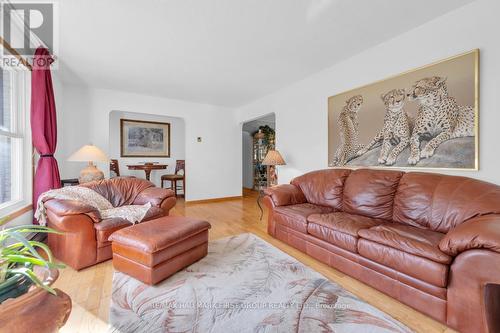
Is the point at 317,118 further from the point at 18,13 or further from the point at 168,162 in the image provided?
the point at 168,162

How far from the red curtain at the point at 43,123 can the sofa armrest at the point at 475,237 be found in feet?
13.1

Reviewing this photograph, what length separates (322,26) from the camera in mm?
2273

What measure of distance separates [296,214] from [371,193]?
86 cm

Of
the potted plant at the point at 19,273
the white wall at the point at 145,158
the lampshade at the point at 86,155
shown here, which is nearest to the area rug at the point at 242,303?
the potted plant at the point at 19,273

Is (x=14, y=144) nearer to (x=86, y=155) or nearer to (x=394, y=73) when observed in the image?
(x=86, y=155)

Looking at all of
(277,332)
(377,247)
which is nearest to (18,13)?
(277,332)

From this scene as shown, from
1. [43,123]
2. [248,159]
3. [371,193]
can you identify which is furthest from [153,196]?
[248,159]

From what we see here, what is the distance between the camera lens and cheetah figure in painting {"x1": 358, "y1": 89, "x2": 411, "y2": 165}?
243 centimetres

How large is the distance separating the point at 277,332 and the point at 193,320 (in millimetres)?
546

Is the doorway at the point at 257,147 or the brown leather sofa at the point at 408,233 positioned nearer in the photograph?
the brown leather sofa at the point at 408,233

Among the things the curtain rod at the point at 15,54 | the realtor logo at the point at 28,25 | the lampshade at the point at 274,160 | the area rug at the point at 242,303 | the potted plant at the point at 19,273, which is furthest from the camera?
the lampshade at the point at 274,160

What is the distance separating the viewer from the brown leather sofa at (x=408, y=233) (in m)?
1.29

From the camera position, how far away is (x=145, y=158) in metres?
5.79

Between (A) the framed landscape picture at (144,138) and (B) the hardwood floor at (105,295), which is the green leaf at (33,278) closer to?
(B) the hardwood floor at (105,295)
